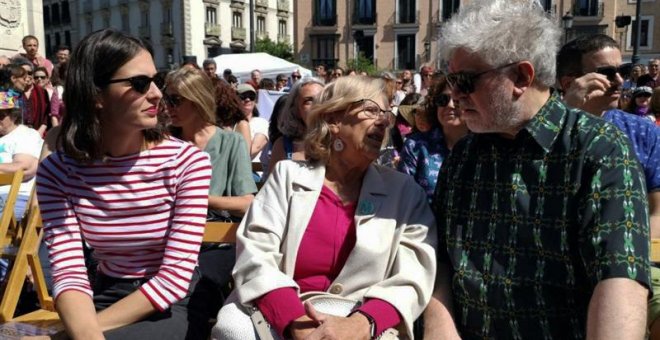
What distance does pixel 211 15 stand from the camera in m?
52.5

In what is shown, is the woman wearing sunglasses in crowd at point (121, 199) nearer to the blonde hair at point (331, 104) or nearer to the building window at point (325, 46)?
the blonde hair at point (331, 104)

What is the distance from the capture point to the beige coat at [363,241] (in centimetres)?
225

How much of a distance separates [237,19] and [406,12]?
17146 millimetres

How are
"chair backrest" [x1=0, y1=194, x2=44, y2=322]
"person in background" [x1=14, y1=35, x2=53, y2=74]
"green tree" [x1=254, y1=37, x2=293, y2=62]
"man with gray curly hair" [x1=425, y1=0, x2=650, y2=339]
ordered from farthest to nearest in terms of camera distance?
"green tree" [x1=254, y1=37, x2=293, y2=62], "person in background" [x1=14, y1=35, x2=53, y2=74], "chair backrest" [x1=0, y1=194, x2=44, y2=322], "man with gray curly hair" [x1=425, y1=0, x2=650, y2=339]

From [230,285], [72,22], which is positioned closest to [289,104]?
[230,285]

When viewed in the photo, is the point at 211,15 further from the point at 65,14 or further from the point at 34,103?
the point at 34,103

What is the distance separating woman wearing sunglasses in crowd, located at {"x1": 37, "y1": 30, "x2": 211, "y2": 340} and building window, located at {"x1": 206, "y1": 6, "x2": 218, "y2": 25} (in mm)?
51928

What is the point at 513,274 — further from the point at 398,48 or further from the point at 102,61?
the point at 398,48

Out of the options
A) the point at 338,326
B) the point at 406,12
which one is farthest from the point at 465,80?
the point at 406,12

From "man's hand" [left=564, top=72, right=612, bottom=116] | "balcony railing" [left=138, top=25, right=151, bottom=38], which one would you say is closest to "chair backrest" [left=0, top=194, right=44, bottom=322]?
"man's hand" [left=564, top=72, right=612, bottom=116]

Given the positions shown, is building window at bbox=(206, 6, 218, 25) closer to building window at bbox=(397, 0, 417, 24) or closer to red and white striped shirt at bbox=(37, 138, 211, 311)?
building window at bbox=(397, 0, 417, 24)

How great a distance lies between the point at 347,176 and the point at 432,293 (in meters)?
0.63

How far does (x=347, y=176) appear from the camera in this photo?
2621mm

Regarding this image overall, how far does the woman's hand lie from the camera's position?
210 cm
